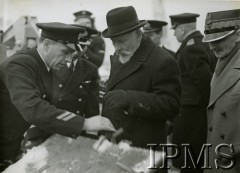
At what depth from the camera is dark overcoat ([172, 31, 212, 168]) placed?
1.67 m

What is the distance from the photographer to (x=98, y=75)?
5.31 ft

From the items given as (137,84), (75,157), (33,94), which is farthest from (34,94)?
(137,84)

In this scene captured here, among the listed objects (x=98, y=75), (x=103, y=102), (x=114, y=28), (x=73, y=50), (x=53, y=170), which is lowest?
(x=53, y=170)

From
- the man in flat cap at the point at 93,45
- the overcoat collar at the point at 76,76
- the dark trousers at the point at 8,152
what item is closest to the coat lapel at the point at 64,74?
the overcoat collar at the point at 76,76

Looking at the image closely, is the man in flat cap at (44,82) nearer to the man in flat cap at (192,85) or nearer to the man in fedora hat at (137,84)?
the man in fedora hat at (137,84)

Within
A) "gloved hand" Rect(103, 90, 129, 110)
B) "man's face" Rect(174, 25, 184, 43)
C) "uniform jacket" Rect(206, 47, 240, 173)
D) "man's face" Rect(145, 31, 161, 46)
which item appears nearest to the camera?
"uniform jacket" Rect(206, 47, 240, 173)

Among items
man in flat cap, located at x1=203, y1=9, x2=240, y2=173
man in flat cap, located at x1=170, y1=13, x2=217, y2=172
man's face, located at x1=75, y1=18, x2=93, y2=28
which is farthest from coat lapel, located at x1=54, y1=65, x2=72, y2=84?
man in flat cap, located at x1=203, y1=9, x2=240, y2=173

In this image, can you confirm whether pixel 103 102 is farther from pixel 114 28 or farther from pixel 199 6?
pixel 199 6

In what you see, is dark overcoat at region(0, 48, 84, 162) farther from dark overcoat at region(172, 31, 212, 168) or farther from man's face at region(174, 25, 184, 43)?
man's face at region(174, 25, 184, 43)

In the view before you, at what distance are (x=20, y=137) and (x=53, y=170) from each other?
0.24 metres

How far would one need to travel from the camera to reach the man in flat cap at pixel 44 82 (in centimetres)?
154

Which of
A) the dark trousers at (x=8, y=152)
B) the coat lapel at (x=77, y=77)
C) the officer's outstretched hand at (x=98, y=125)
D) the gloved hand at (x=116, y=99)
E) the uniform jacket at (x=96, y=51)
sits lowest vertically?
the dark trousers at (x=8, y=152)

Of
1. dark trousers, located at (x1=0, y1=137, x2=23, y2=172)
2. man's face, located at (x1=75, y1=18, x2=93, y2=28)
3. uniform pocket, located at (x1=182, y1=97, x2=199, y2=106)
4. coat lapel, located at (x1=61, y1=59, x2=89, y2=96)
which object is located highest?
man's face, located at (x1=75, y1=18, x2=93, y2=28)

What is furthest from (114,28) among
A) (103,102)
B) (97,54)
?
(103,102)
